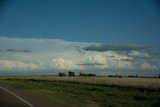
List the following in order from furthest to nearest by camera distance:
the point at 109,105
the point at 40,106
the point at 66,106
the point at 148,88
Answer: the point at 148,88 < the point at 109,105 < the point at 66,106 < the point at 40,106

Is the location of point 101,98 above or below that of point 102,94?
below

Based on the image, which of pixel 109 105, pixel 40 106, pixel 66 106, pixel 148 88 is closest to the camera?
pixel 40 106

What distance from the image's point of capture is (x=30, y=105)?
66.1 ft

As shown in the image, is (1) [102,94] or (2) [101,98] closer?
(2) [101,98]

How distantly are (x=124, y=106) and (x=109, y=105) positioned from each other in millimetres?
924

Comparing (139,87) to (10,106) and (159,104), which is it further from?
(10,106)

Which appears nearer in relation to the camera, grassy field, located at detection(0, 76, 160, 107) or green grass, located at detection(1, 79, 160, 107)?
green grass, located at detection(1, 79, 160, 107)

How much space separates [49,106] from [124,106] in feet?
15.4

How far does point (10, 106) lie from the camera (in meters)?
19.7

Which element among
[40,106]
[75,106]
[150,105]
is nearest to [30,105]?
[40,106]

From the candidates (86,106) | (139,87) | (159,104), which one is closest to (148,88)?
(139,87)

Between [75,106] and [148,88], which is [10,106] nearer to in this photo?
[75,106]

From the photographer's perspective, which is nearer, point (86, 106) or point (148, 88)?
point (86, 106)

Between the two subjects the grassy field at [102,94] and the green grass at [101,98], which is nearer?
the green grass at [101,98]
